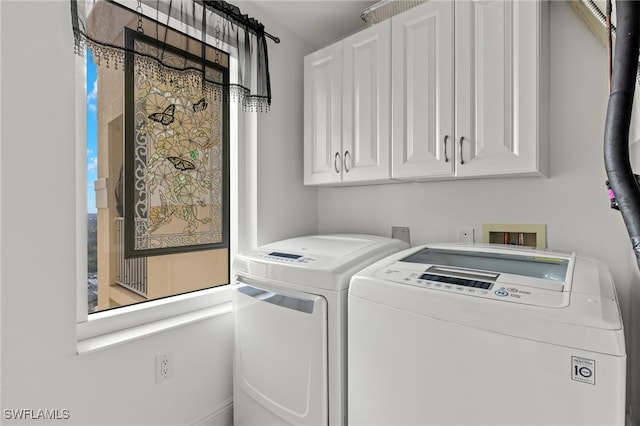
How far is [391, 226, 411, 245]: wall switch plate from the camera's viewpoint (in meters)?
1.88

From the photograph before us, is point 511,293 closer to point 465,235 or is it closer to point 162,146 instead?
point 465,235

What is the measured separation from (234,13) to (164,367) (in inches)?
70.2

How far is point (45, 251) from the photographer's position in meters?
1.15

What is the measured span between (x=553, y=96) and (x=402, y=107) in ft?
2.16

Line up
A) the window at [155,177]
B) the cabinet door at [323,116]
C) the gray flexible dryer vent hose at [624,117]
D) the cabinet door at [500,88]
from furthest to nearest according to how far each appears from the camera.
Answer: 1. the cabinet door at [323,116]
2. the window at [155,177]
3. the cabinet door at [500,88]
4. the gray flexible dryer vent hose at [624,117]

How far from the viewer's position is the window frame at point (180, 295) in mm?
1292

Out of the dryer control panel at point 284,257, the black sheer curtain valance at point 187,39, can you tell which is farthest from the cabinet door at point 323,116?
the dryer control panel at point 284,257

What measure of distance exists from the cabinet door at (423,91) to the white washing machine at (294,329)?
45 centimetres

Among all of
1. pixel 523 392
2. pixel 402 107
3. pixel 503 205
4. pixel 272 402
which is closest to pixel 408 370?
pixel 523 392

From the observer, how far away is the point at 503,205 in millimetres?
1571

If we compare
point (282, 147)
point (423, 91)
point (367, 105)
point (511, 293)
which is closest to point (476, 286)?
point (511, 293)

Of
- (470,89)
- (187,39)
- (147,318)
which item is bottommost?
(147,318)

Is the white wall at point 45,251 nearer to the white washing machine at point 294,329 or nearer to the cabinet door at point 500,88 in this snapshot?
the white washing machine at point 294,329

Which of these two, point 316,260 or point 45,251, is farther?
point 316,260
